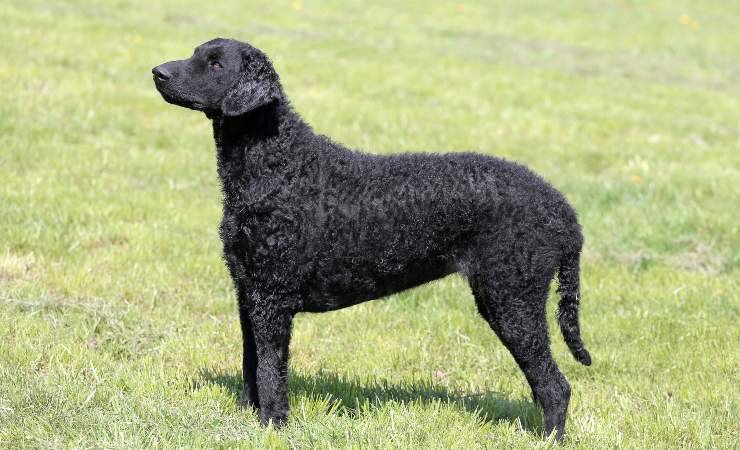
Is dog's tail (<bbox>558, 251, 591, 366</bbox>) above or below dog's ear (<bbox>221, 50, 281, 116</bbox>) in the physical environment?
below

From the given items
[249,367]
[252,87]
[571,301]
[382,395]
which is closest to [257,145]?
[252,87]

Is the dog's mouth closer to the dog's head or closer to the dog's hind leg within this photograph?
the dog's head

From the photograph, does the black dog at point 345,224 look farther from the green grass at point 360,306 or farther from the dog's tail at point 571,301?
the green grass at point 360,306

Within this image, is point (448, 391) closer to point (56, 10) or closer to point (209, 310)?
point (209, 310)

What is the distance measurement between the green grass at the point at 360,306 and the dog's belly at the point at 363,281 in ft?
2.07

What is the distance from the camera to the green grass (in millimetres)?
5031

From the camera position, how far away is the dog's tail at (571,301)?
5074 mm

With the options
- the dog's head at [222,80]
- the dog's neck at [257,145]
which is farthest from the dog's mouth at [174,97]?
the dog's neck at [257,145]

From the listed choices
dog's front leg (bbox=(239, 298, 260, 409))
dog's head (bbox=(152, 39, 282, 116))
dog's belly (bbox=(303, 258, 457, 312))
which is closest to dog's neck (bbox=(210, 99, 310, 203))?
dog's head (bbox=(152, 39, 282, 116))

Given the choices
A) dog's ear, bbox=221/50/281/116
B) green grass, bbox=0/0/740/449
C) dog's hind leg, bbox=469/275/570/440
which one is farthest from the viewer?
green grass, bbox=0/0/740/449

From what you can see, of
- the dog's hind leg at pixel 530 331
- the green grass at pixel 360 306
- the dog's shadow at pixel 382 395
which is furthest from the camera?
the dog's shadow at pixel 382 395

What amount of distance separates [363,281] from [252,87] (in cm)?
125

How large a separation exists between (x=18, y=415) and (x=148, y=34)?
12.2 meters

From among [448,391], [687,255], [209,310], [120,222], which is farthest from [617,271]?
[120,222]
